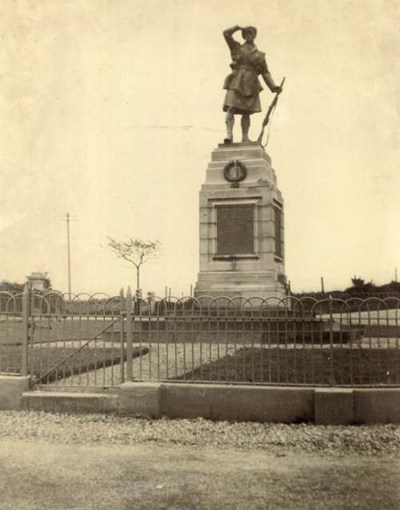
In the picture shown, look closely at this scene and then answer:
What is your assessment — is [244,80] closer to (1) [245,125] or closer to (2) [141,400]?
(1) [245,125]

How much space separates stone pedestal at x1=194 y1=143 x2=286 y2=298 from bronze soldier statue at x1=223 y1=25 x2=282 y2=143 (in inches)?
61.1

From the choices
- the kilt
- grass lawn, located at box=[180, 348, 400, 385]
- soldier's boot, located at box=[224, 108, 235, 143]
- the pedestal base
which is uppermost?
the kilt

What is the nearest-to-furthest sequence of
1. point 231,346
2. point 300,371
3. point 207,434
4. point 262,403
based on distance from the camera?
point 207,434 → point 262,403 → point 300,371 → point 231,346

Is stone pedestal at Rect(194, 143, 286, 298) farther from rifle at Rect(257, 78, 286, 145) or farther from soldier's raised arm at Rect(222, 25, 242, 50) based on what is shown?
soldier's raised arm at Rect(222, 25, 242, 50)

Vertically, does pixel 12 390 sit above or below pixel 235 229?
below

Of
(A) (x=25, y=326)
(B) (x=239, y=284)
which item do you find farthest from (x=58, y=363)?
(B) (x=239, y=284)

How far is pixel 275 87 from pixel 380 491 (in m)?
16.0

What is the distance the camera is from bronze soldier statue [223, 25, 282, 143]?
63.2ft

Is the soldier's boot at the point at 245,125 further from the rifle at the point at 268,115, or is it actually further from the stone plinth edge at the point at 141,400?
the stone plinth edge at the point at 141,400

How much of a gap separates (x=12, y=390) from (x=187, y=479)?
4.35 meters

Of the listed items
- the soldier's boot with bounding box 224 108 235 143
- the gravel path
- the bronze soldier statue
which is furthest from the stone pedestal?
the gravel path

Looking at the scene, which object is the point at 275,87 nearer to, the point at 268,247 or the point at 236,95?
the point at 236,95

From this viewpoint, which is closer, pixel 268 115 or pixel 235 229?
pixel 235 229

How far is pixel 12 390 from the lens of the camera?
29.3ft
